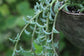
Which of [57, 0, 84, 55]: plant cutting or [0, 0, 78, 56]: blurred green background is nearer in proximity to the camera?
[57, 0, 84, 55]: plant cutting

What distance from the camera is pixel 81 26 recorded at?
1.36 feet

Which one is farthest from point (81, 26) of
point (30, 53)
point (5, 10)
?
point (5, 10)

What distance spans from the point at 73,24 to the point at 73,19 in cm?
2

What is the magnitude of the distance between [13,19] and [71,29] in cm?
75

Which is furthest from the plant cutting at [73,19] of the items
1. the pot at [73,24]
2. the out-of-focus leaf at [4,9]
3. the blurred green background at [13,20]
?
the out-of-focus leaf at [4,9]

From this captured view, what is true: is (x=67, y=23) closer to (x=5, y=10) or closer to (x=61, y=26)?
(x=61, y=26)

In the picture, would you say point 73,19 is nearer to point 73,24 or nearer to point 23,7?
point 73,24

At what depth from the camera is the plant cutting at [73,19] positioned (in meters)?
0.40

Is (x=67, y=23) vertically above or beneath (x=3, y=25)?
above

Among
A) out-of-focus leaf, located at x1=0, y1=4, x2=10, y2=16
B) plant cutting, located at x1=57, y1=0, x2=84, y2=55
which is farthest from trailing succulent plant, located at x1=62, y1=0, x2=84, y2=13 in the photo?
out-of-focus leaf, located at x1=0, y1=4, x2=10, y2=16

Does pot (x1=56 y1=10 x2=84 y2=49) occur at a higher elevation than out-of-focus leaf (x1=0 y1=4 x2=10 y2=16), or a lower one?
higher

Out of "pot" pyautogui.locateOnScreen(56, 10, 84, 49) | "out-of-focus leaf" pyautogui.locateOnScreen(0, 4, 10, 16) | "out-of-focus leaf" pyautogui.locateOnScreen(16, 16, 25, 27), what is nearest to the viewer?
"pot" pyautogui.locateOnScreen(56, 10, 84, 49)

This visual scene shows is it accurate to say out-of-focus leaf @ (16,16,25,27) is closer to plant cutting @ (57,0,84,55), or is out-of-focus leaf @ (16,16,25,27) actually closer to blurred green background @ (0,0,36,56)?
blurred green background @ (0,0,36,56)

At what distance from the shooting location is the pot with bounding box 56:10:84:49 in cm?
40
